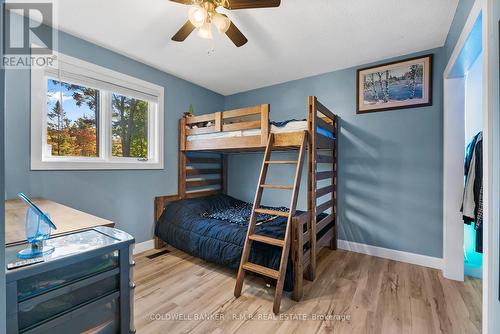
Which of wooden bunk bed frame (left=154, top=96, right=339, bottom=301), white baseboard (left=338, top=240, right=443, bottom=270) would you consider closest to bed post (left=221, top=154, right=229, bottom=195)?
wooden bunk bed frame (left=154, top=96, right=339, bottom=301)

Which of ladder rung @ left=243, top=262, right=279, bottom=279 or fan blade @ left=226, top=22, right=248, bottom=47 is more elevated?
fan blade @ left=226, top=22, right=248, bottom=47

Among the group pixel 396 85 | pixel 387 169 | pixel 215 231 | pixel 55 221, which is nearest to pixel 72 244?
pixel 55 221

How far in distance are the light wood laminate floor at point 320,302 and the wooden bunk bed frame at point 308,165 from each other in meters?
0.26

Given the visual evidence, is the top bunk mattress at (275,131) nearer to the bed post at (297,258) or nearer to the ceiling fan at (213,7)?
the bed post at (297,258)

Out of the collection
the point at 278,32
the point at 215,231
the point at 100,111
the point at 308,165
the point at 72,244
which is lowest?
the point at 215,231

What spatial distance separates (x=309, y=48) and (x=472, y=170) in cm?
199

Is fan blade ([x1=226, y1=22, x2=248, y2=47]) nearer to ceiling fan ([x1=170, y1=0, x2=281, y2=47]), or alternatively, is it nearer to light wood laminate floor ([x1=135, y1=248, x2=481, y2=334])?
ceiling fan ([x1=170, y1=0, x2=281, y2=47])

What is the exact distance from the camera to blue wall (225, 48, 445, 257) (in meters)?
2.50

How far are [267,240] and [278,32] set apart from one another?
6.64 feet

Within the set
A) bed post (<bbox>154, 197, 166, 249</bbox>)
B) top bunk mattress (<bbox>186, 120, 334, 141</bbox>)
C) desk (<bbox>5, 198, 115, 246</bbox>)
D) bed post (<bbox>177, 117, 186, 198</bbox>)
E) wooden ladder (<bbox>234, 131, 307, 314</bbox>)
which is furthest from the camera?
bed post (<bbox>177, 117, 186, 198</bbox>)

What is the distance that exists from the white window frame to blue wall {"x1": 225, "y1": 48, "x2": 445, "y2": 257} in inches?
84.3

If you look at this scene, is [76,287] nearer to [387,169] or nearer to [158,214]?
[158,214]

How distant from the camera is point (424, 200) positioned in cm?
254

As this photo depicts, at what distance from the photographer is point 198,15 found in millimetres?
1590
